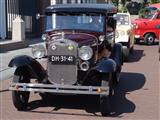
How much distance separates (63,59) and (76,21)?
4.19ft

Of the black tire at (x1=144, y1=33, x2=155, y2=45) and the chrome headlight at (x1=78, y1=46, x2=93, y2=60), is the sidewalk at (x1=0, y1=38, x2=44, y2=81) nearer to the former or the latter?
the chrome headlight at (x1=78, y1=46, x2=93, y2=60)

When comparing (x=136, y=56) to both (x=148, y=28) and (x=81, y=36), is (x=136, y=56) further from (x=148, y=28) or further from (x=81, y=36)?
(x=81, y=36)

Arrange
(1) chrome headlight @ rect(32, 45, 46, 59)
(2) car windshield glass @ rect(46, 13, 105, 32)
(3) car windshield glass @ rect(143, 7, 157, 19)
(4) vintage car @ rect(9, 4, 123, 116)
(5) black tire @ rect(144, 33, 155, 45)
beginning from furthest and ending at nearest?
1. (3) car windshield glass @ rect(143, 7, 157, 19)
2. (5) black tire @ rect(144, 33, 155, 45)
3. (2) car windshield glass @ rect(46, 13, 105, 32)
4. (1) chrome headlight @ rect(32, 45, 46, 59)
5. (4) vintage car @ rect(9, 4, 123, 116)

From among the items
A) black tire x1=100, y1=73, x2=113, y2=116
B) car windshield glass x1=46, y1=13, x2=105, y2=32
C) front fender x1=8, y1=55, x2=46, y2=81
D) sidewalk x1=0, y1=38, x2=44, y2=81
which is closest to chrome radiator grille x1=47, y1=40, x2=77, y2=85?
front fender x1=8, y1=55, x2=46, y2=81

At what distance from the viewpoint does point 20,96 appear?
8.62m

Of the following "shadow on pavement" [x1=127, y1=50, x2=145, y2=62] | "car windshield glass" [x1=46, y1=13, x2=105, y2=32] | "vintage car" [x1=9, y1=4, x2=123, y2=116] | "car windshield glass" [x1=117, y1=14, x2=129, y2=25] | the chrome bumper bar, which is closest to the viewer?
the chrome bumper bar

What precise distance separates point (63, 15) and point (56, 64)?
142 centimetres

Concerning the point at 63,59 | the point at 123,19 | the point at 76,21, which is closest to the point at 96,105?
the point at 63,59

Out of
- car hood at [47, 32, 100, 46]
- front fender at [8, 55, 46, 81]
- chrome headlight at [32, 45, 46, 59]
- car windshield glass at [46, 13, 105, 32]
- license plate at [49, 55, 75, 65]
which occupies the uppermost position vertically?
car windshield glass at [46, 13, 105, 32]

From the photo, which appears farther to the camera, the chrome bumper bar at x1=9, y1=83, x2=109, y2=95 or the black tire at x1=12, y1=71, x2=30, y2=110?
the black tire at x1=12, y1=71, x2=30, y2=110

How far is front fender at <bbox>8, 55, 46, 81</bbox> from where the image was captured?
8.58 metres

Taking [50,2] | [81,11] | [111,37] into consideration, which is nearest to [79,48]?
[81,11]

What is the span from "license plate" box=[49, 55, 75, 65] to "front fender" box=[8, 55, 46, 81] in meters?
0.40

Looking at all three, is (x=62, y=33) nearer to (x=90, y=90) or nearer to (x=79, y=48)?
(x=79, y=48)
